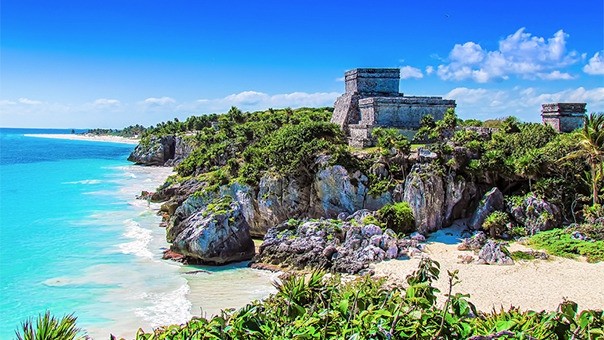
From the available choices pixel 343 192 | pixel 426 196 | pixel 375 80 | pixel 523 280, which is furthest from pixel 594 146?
pixel 375 80

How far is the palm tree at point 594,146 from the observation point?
22.4 m

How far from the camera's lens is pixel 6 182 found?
58344 millimetres

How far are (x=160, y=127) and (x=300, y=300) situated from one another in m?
86.0

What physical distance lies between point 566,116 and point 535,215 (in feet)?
33.3

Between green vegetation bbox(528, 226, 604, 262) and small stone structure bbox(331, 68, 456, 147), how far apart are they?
1130cm

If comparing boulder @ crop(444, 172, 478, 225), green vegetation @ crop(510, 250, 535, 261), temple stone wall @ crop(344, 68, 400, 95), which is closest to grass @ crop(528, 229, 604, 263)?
green vegetation @ crop(510, 250, 535, 261)

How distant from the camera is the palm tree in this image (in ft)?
73.6

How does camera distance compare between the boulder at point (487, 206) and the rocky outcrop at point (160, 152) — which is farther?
the rocky outcrop at point (160, 152)

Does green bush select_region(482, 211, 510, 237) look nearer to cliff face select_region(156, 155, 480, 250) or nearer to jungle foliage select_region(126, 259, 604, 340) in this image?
cliff face select_region(156, 155, 480, 250)

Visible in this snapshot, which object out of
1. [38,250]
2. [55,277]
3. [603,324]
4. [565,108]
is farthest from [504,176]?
[38,250]

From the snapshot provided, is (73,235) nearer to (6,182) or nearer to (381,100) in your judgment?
(381,100)

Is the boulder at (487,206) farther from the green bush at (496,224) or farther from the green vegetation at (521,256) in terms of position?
the green vegetation at (521,256)

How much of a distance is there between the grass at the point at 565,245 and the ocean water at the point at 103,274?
11619mm

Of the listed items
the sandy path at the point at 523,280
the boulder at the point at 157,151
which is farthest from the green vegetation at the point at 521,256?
the boulder at the point at 157,151
